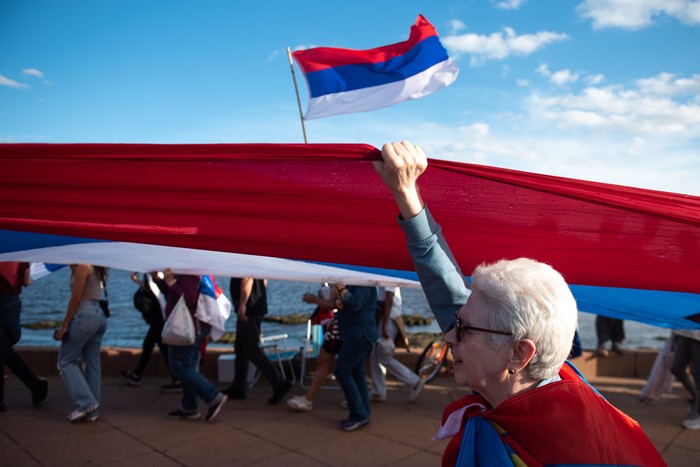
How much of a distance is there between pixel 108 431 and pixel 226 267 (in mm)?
2255

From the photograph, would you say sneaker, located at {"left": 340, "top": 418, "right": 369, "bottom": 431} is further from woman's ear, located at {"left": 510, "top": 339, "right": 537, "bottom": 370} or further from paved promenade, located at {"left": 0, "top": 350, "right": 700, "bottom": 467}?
woman's ear, located at {"left": 510, "top": 339, "right": 537, "bottom": 370}

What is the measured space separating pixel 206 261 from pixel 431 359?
13.6 ft

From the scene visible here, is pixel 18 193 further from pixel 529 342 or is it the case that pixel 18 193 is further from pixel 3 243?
pixel 529 342

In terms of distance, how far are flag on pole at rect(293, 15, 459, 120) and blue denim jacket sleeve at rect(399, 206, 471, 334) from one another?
5513 mm

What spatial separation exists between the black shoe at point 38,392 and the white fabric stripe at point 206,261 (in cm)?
212

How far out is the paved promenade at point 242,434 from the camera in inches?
200

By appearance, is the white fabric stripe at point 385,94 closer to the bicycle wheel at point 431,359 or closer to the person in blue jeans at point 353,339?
the person in blue jeans at point 353,339

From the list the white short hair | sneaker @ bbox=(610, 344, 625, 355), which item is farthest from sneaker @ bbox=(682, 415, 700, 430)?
the white short hair

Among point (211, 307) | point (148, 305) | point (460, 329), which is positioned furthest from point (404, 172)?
point (148, 305)

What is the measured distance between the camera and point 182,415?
6.21 m

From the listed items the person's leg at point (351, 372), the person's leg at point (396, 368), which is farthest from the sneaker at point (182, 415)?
the person's leg at point (396, 368)

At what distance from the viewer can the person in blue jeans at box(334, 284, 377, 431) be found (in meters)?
5.82

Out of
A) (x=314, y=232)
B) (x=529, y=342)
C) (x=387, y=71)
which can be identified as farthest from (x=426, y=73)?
(x=529, y=342)

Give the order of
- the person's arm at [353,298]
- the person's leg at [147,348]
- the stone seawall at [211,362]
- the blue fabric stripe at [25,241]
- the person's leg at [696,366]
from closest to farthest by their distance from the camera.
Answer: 1. the blue fabric stripe at [25,241]
2. the person's arm at [353,298]
3. the person's leg at [696,366]
4. the person's leg at [147,348]
5. the stone seawall at [211,362]
